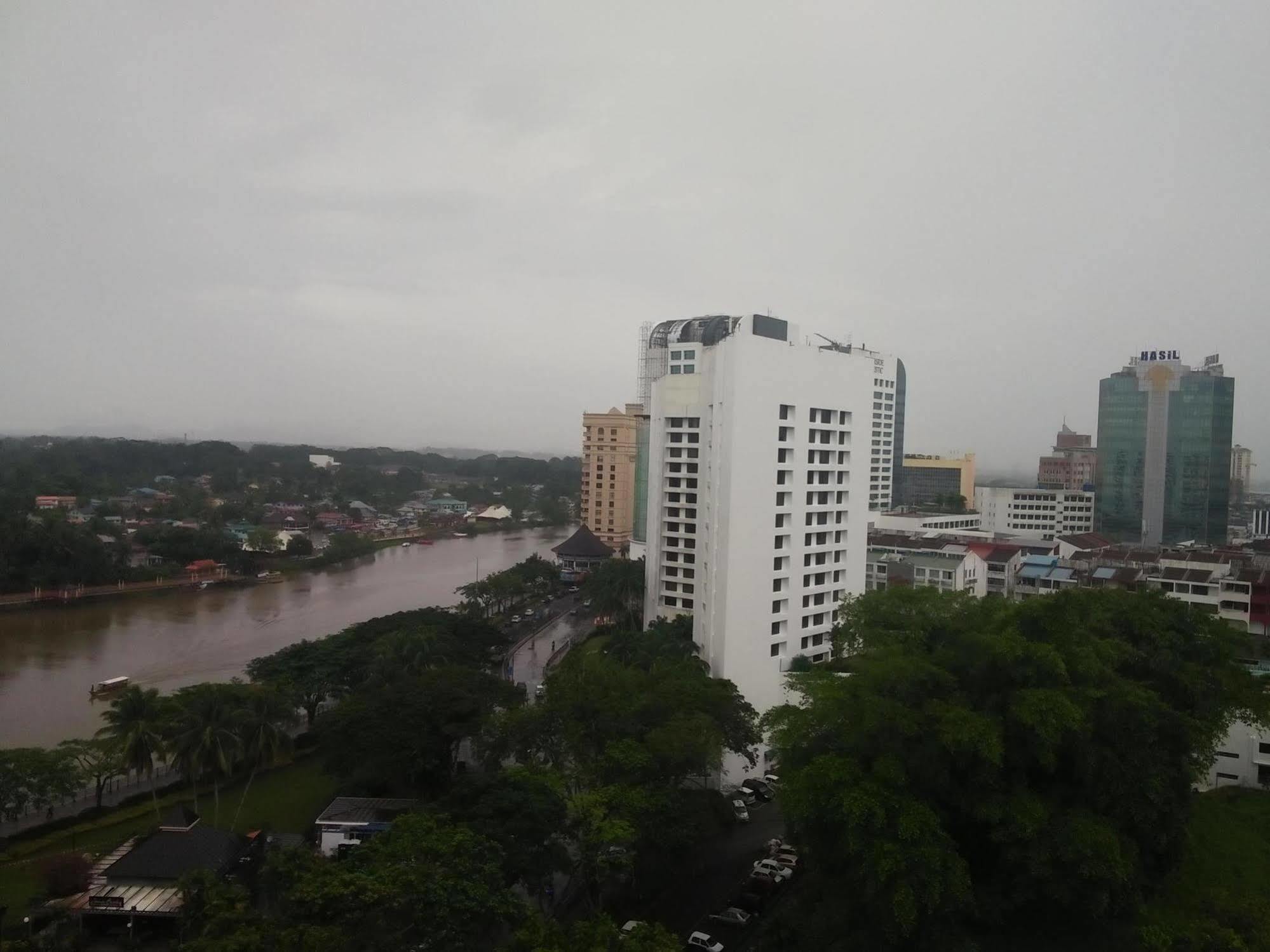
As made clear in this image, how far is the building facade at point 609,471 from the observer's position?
83.0 ft

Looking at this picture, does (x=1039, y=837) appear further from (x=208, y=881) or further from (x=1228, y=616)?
(x=1228, y=616)

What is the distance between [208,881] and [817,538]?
25.6ft

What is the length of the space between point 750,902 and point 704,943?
2.24 feet

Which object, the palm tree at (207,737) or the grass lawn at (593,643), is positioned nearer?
the palm tree at (207,737)

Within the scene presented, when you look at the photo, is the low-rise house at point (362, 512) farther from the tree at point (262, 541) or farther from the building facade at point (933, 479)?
the building facade at point (933, 479)

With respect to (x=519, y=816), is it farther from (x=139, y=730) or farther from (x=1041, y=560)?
(x=1041, y=560)

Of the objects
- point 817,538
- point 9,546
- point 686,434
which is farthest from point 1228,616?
point 9,546

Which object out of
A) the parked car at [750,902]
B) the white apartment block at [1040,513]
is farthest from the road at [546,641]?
the white apartment block at [1040,513]

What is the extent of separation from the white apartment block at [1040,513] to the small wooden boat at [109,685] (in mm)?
24455

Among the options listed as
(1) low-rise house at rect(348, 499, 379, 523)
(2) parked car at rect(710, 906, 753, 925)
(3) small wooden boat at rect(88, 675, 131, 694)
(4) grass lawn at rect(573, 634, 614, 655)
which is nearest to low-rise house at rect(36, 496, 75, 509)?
(1) low-rise house at rect(348, 499, 379, 523)

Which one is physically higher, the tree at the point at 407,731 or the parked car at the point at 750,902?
the tree at the point at 407,731

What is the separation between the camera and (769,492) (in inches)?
388

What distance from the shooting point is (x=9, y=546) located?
1780 cm

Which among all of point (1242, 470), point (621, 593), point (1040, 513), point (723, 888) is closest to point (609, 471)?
point (621, 593)
